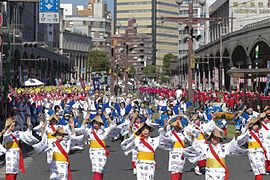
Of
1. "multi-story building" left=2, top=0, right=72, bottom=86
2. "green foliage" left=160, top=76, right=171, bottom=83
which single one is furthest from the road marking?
"green foliage" left=160, top=76, right=171, bottom=83

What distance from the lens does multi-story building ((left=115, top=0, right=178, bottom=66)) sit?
19200 cm

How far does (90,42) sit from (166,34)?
26.4 metres

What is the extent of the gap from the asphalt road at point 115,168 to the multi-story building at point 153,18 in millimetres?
171580

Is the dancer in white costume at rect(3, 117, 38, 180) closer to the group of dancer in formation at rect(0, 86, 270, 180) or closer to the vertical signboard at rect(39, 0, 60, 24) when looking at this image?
the group of dancer in formation at rect(0, 86, 270, 180)

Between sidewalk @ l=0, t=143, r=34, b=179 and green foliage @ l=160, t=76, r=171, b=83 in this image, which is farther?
green foliage @ l=160, t=76, r=171, b=83

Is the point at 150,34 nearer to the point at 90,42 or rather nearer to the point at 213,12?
the point at 90,42

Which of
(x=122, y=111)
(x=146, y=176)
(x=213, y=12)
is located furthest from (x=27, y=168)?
(x=213, y=12)

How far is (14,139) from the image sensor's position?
13227 millimetres

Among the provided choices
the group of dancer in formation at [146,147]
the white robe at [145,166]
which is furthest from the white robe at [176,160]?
the white robe at [145,166]

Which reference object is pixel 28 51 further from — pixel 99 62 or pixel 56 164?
pixel 56 164

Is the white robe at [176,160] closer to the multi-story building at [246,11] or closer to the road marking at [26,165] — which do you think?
the road marking at [26,165]

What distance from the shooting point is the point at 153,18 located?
192750 mm

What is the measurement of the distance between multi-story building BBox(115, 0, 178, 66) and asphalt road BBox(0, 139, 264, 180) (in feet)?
563

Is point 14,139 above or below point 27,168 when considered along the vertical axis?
above
